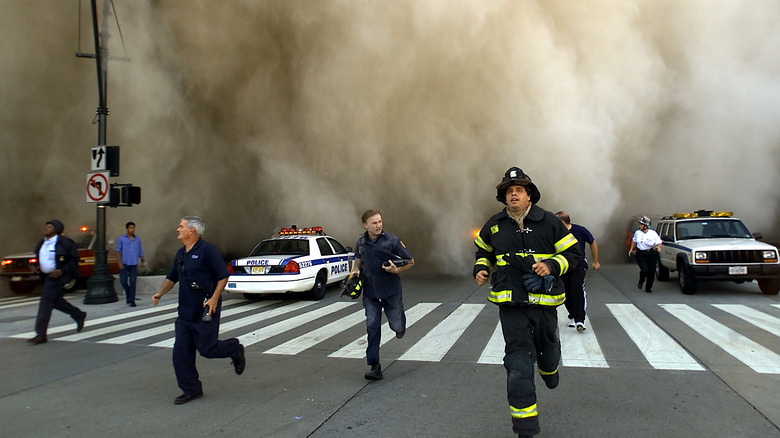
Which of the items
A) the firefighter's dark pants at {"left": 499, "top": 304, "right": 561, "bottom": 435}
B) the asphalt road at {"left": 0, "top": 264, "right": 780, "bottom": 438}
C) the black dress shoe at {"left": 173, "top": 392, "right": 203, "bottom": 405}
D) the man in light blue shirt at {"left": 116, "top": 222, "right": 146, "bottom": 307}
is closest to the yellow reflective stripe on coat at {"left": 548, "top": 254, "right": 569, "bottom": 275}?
the firefighter's dark pants at {"left": 499, "top": 304, "right": 561, "bottom": 435}

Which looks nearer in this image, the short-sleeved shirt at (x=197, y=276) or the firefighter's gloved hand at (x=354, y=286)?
the short-sleeved shirt at (x=197, y=276)

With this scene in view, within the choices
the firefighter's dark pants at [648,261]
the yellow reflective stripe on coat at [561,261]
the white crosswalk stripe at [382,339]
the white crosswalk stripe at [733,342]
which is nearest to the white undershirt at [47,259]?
the white crosswalk stripe at [382,339]

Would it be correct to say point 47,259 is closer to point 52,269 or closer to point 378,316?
point 52,269

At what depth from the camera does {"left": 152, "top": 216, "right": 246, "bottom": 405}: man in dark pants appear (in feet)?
14.2

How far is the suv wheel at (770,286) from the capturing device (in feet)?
32.2

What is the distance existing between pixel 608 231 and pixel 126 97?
17.4m

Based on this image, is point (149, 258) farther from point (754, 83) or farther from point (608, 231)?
point (754, 83)

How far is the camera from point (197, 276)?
4.38 meters

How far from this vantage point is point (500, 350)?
5.84 m

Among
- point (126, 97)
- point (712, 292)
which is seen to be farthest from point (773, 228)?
point (126, 97)

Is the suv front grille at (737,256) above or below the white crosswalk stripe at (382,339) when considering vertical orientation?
above

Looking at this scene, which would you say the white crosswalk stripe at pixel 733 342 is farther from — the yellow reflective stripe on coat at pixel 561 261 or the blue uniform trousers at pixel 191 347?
the blue uniform trousers at pixel 191 347

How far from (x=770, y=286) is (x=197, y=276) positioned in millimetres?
10611

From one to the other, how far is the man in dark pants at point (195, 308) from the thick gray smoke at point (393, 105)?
11.4 meters
